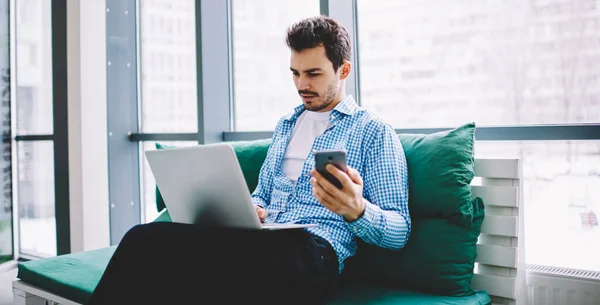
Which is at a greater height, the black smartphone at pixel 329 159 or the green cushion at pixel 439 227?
the black smartphone at pixel 329 159

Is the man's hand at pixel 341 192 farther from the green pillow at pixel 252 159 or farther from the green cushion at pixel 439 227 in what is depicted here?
the green pillow at pixel 252 159

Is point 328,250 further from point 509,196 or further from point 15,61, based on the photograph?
point 15,61

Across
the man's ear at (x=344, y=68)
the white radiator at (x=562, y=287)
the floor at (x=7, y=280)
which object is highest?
the man's ear at (x=344, y=68)

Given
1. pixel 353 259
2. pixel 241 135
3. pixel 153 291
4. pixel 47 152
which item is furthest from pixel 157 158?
pixel 47 152

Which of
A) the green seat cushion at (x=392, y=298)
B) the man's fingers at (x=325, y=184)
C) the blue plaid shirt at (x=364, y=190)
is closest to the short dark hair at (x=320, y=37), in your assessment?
the blue plaid shirt at (x=364, y=190)

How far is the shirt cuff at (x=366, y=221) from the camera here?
1.46 m

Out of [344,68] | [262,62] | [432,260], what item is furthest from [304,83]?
[262,62]

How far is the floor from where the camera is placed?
10.5 ft

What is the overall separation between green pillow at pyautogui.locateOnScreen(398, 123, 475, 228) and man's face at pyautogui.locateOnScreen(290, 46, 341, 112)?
0.36m

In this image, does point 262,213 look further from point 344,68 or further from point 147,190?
point 147,190

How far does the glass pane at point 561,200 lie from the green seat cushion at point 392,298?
571 mm

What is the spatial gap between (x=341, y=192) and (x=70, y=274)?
125 cm

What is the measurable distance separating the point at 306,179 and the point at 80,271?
98cm

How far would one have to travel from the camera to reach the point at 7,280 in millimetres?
3641
